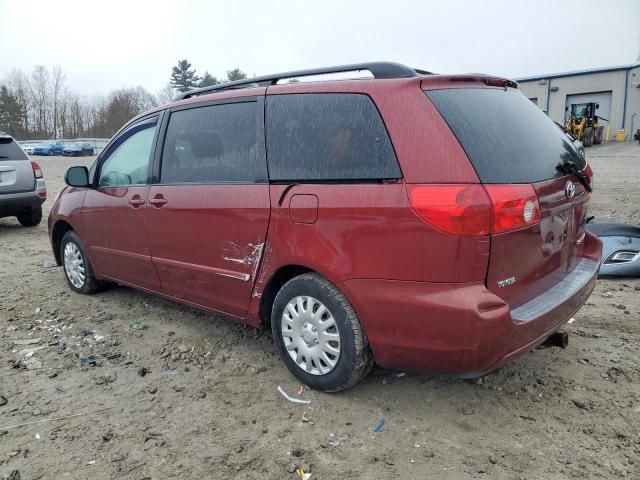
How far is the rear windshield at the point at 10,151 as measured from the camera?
340 inches

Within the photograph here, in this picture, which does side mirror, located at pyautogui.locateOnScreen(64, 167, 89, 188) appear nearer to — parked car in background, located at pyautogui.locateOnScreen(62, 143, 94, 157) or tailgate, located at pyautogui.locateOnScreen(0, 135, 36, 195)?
tailgate, located at pyautogui.locateOnScreen(0, 135, 36, 195)

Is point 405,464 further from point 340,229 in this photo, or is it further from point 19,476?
point 19,476

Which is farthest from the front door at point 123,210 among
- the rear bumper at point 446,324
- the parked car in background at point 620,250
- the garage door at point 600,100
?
the garage door at point 600,100

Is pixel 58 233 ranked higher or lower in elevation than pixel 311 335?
higher

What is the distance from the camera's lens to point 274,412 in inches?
115

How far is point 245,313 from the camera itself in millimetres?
3379

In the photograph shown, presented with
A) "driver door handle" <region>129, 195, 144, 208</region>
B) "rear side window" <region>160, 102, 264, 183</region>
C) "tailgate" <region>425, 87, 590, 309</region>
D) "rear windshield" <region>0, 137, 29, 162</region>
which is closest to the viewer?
"tailgate" <region>425, 87, 590, 309</region>

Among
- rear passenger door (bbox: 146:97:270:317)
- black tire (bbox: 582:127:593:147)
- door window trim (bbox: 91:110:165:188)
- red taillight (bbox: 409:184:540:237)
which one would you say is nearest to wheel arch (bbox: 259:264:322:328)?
rear passenger door (bbox: 146:97:270:317)

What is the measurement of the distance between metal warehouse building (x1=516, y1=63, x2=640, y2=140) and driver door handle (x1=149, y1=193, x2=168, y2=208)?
34.9 metres

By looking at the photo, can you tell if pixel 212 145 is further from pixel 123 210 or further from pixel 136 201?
pixel 123 210

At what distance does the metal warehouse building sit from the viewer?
34.0 m

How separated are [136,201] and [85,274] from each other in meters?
1.37

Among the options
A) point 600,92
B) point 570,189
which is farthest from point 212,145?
point 600,92

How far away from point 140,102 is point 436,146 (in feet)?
270
